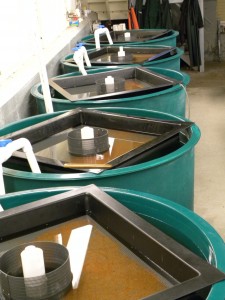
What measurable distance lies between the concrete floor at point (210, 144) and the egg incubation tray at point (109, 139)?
3.51 feet

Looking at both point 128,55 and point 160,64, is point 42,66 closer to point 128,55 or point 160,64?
point 160,64

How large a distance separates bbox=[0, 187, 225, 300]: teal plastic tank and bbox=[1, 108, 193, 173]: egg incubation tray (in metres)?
0.19

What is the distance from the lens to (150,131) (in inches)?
79.4

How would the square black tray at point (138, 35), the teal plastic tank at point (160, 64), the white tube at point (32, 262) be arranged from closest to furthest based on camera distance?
the white tube at point (32, 262)
the teal plastic tank at point (160, 64)
the square black tray at point (138, 35)

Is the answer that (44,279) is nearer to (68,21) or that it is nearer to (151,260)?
(151,260)

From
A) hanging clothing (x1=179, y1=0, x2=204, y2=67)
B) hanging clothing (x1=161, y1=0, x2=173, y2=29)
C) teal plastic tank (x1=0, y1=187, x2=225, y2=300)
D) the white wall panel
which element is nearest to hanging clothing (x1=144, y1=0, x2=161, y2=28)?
hanging clothing (x1=161, y1=0, x2=173, y2=29)

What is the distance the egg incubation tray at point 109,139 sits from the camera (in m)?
1.68

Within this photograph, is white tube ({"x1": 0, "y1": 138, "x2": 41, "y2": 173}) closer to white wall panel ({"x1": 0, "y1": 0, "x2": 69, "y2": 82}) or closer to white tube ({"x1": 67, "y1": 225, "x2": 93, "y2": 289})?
white tube ({"x1": 67, "y1": 225, "x2": 93, "y2": 289})

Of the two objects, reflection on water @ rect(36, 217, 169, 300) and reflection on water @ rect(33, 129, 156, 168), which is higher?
reflection on water @ rect(33, 129, 156, 168)

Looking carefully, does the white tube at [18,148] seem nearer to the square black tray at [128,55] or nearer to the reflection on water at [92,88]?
the reflection on water at [92,88]

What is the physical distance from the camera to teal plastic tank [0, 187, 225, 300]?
1131 millimetres

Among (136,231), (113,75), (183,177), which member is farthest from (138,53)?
(136,231)

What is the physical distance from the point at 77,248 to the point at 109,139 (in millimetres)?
822

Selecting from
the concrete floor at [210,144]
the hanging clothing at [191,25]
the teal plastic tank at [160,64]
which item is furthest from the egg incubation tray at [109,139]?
the hanging clothing at [191,25]
